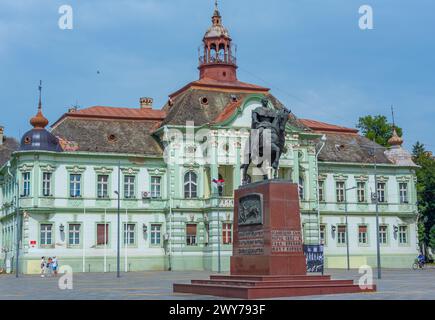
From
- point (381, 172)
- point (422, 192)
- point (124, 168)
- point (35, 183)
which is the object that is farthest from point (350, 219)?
point (35, 183)

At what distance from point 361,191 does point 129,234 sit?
21346 millimetres

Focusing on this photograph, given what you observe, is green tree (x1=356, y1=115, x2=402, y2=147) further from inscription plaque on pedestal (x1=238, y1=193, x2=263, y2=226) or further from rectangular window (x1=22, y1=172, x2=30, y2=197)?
inscription plaque on pedestal (x1=238, y1=193, x2=263, y2=226)

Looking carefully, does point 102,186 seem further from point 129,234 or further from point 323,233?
point 323,233

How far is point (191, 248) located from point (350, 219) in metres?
15.4

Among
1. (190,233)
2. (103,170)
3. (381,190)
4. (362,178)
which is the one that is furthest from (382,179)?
(103,170)

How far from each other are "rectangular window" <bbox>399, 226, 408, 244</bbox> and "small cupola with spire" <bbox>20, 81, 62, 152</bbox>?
30602 millimetres

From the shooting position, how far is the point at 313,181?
207ft

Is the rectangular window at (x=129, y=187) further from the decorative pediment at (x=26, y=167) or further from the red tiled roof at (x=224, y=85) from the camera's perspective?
the red tiled roof at (x=224, y=85)

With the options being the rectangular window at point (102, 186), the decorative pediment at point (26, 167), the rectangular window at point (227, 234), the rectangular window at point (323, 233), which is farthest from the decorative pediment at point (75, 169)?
the rectangular window at point (323, 233)

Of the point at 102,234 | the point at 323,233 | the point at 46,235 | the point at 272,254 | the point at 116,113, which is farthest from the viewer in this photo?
the point at 323,233

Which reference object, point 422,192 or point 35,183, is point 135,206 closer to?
point 35,183

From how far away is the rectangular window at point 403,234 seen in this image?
2670 inches

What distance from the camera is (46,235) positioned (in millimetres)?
56250
